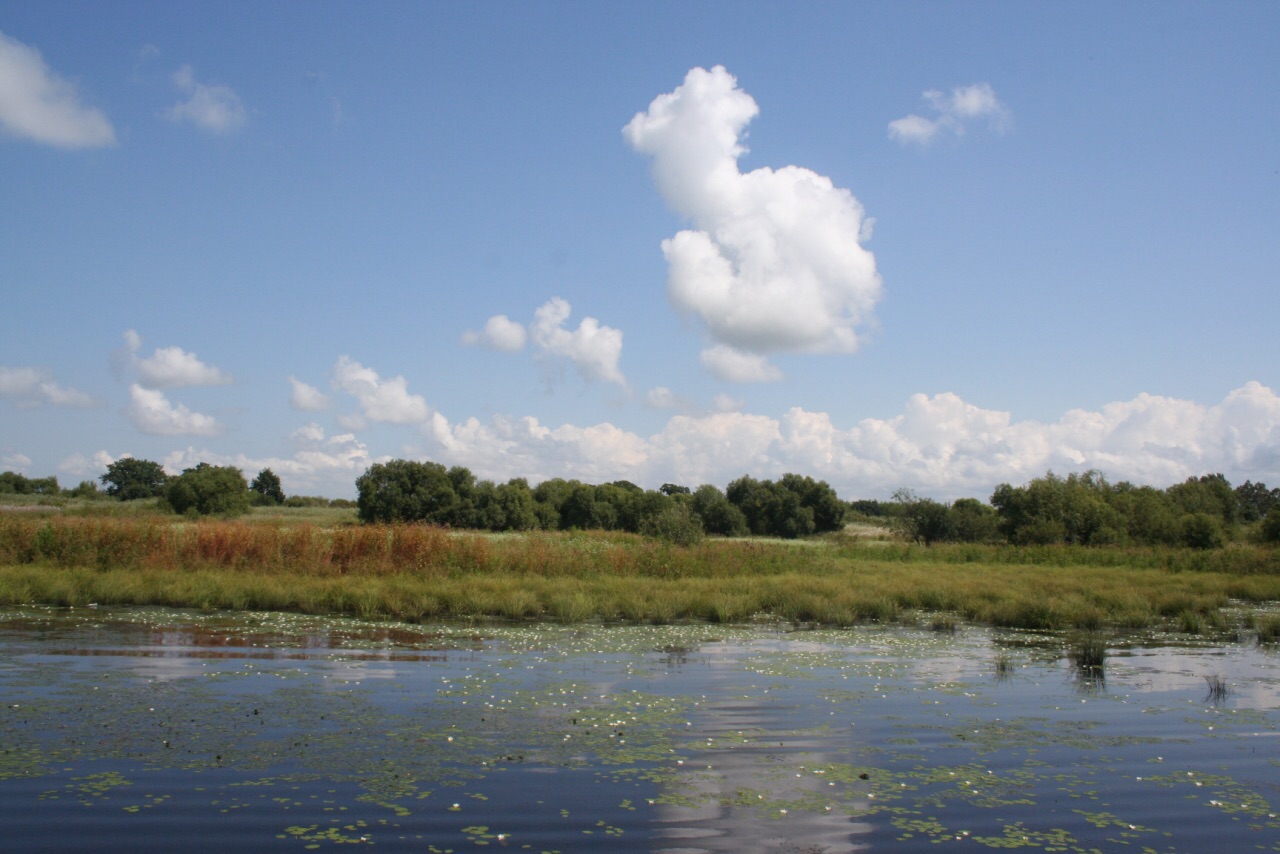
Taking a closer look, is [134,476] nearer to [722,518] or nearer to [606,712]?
[722,518]

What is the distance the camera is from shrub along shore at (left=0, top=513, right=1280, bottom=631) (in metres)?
23.4

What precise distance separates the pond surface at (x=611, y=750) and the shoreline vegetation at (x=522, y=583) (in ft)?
19.7

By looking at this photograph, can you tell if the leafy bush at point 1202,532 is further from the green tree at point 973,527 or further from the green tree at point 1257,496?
the green tree at point 1257,496

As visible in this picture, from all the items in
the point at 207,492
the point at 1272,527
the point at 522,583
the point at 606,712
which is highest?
the point at 207,492

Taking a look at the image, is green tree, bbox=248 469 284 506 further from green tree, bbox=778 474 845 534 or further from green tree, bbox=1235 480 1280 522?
green tree, bbox=1235 480 1280 522

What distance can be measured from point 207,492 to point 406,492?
56.5ft

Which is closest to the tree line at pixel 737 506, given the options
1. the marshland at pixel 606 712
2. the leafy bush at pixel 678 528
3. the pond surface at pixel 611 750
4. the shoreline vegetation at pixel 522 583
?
the leafy bush at pixel 678 528

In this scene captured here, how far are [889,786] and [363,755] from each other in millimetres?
5444

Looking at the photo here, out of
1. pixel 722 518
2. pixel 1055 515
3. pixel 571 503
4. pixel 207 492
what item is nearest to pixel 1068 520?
pixel 1055 515

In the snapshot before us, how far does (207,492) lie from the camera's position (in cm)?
6844

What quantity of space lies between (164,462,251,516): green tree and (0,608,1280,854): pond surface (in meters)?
55.3

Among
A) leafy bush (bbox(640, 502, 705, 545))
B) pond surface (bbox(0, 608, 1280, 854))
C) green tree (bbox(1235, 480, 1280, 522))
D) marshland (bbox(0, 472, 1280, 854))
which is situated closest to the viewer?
pond surface (bbox(0, 608, 1280, 854))

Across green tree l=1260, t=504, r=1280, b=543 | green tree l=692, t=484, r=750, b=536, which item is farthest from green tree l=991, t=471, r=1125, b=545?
green tree l=692, t=484, r=750, b=536

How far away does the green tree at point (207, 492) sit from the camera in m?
68.2
